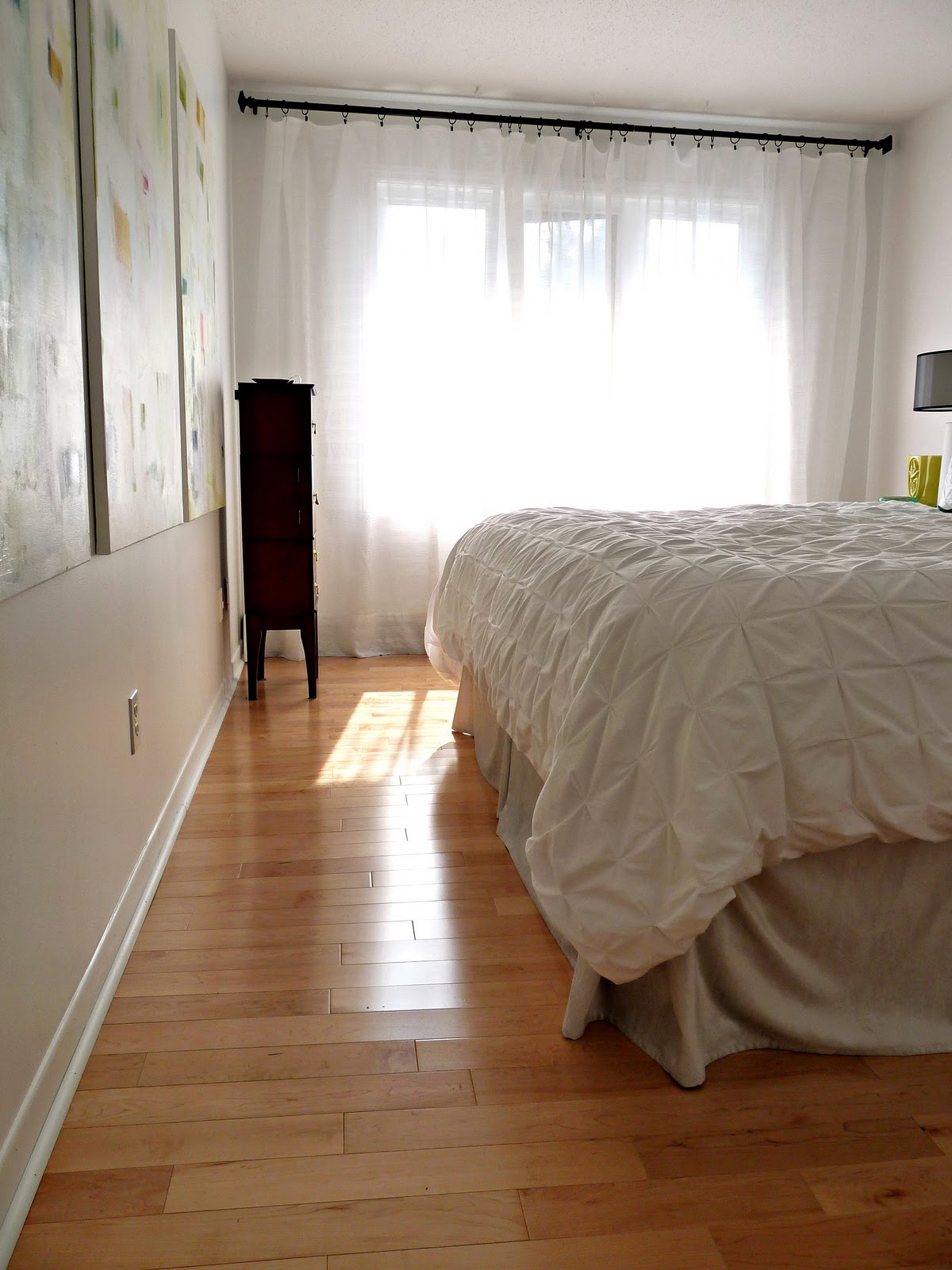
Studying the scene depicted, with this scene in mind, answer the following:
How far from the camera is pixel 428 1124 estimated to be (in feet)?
4.73

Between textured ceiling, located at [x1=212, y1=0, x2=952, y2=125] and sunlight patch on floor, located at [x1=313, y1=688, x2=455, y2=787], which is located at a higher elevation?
textured ceiling, located at [x1=212, y1=0, x2=952, y2=125]

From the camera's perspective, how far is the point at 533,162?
465 cm

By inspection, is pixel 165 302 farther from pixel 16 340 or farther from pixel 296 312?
pixel 296 312

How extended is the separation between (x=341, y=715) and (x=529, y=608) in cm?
176

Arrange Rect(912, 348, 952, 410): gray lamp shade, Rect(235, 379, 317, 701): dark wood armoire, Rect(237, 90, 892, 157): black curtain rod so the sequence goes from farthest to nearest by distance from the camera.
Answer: Rect(237, 90, 892, 157): black curtain rod < Rect(912, 348, 952, 410): gray lamp shade < Rect(235, 379, 317, 701): dark wood armoire

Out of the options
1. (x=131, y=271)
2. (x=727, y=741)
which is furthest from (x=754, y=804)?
(x=131, y=271)

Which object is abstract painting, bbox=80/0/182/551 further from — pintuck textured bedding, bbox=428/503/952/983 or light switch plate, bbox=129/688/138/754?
pintuck textured bedding, bbox=428/503/952/983

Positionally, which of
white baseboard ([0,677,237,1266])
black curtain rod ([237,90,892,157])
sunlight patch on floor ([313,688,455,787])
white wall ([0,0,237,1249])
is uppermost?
black curtain rod ([237,90,892,157])

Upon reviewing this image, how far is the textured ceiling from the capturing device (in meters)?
3.70

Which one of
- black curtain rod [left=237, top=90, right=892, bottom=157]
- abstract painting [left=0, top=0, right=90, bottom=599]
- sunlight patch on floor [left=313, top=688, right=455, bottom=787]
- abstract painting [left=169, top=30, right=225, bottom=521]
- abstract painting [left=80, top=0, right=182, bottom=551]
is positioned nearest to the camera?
abstract painting [left=0, top=0, right=90, bottom=599]

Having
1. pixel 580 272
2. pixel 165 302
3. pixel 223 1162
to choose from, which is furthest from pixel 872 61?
pixel 223 1162

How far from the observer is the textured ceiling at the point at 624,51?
12.1ft

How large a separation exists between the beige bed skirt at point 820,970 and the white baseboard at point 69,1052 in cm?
79

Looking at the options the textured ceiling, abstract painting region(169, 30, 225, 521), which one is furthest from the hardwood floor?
the textured ceiling
